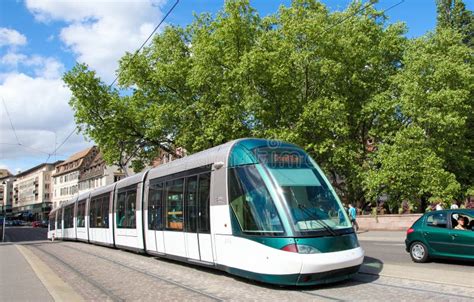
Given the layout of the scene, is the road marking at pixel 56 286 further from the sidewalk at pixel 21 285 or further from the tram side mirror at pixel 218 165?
the tram side mirror at pixel 218 165

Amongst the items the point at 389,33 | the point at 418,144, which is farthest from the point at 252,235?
the point at 389,33

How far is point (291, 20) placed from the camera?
102ft

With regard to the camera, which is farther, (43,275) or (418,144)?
(418,144)

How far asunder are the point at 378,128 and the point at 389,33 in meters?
7.21

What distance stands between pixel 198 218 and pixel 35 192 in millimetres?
134431

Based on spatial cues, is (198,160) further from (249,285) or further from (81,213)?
(81,213)

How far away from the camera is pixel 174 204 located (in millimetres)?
12367

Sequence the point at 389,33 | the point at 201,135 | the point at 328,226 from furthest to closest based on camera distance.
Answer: the point at 389,33, the point at 201,135, the point at 328,226

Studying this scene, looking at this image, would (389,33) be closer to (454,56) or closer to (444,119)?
(454,56)

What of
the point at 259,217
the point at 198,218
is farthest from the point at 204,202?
the point at 259,217

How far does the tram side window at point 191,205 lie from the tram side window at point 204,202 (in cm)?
28

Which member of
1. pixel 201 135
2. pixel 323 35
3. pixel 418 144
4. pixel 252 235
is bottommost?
pixel 252 235

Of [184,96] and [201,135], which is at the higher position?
[184,96]

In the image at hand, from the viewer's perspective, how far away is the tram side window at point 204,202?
10492 mm
